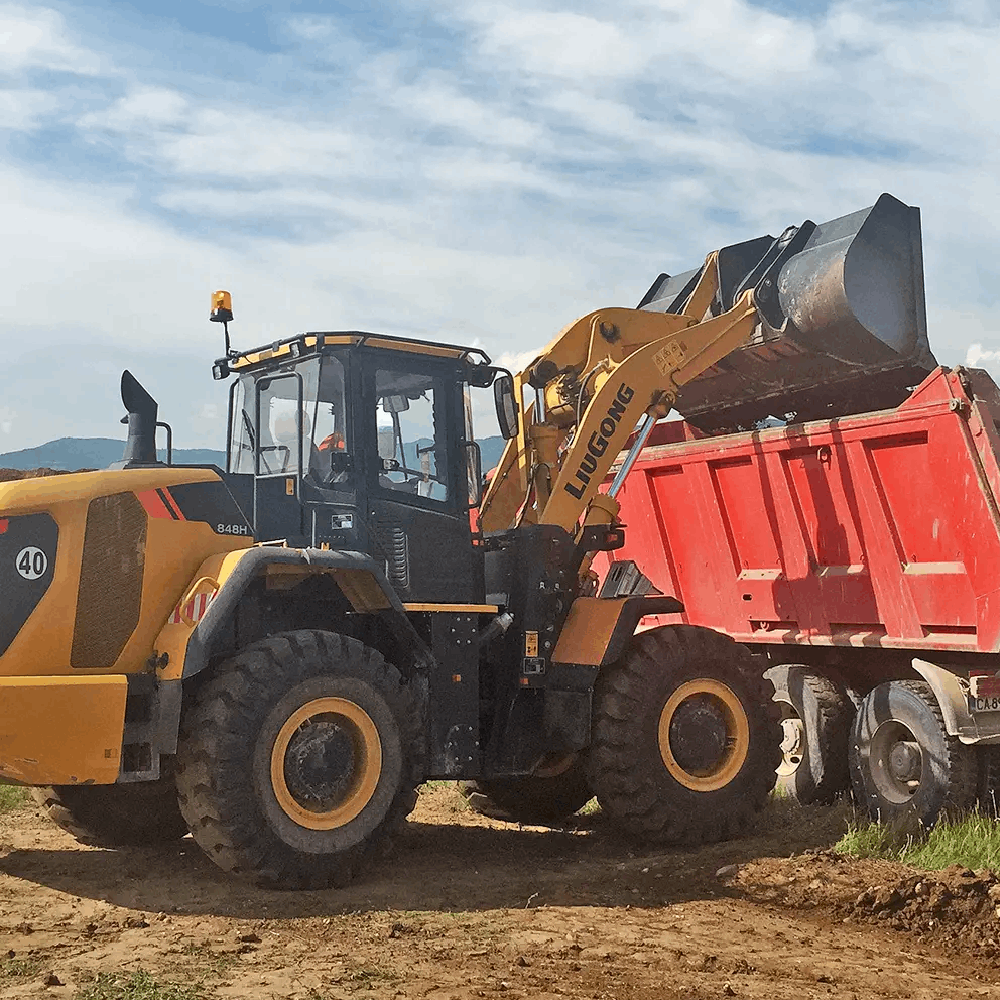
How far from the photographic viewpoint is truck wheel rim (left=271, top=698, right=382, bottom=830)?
6309mm

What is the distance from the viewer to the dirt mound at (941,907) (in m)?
5.58

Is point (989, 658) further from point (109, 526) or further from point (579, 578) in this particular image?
point (109, 526)

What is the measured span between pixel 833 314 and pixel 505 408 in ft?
7.40

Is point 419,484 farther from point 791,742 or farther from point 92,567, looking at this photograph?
point 791,742

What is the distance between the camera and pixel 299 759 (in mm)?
6359

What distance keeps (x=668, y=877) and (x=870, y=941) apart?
149 cm

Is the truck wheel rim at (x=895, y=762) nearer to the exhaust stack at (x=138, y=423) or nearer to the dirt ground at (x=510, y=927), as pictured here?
the dirt ground at (x=510, y=927)

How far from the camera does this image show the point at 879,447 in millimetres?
8047

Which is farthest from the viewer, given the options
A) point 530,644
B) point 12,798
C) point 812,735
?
point 12,798

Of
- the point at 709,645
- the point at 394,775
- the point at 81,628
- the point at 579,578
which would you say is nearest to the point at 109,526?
the point at 81,628

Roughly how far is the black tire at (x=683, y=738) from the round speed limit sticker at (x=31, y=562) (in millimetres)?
3150

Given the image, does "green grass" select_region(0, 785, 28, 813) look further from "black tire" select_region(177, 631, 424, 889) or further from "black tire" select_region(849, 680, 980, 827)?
"black tire" select_region(849, 680, 980, 827)

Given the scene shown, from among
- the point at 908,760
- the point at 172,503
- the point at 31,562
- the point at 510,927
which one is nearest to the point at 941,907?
the point at 510,927

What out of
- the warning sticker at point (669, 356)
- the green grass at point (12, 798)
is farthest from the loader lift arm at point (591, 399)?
the green grass at point (12, 798)
